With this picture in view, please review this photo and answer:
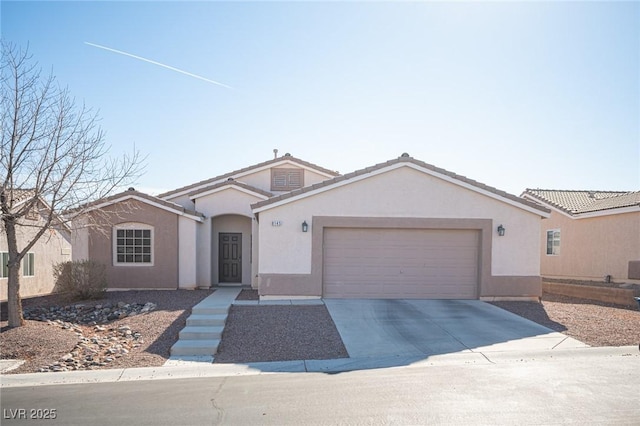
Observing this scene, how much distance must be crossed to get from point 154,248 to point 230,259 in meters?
2.91

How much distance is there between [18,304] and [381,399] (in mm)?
7958

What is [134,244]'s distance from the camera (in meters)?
15.3

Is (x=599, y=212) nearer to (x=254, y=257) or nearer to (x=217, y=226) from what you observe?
(x=254, y=257)

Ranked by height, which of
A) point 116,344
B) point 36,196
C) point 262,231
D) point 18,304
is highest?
point 36,196

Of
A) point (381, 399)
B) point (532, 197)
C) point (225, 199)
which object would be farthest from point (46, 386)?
point (532, 197)

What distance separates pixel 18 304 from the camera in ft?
30.4

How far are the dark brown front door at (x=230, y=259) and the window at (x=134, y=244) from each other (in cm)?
269

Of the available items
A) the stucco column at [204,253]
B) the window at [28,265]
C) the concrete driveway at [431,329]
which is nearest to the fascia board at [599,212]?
the concrete driveway at [431,329]

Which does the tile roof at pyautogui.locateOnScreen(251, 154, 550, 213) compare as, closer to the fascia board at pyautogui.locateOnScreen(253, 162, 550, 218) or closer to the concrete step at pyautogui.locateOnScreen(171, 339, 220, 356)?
the fascia board at pyautogui.locateOnScreen(253, 162, 550, 218)

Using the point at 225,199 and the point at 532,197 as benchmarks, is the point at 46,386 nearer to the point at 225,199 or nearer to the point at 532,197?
the point at 225,199

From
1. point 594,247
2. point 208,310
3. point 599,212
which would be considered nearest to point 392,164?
point 208,310

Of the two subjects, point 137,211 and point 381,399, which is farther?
point 137,211

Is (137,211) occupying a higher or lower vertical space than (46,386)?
higher

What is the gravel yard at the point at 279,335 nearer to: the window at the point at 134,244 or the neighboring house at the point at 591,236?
the window at the point at 134,244
